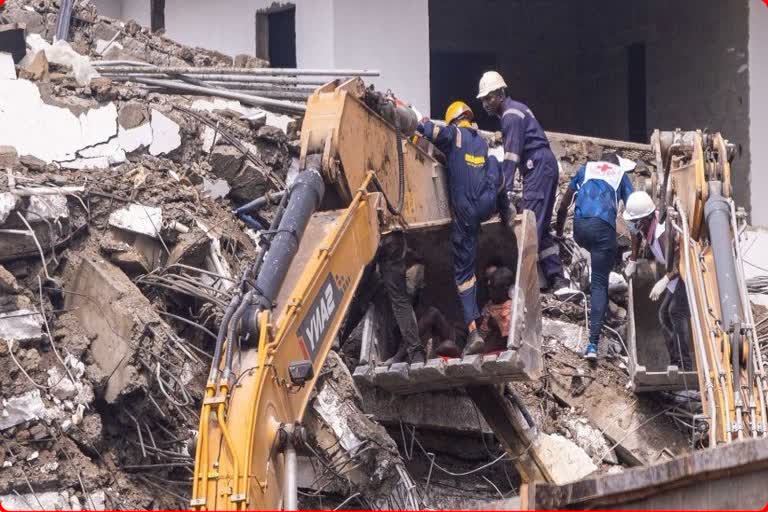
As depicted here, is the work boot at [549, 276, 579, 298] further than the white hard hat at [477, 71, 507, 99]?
Yes

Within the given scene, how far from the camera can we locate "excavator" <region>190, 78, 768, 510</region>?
6680mm

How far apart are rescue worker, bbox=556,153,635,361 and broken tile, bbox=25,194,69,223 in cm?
391

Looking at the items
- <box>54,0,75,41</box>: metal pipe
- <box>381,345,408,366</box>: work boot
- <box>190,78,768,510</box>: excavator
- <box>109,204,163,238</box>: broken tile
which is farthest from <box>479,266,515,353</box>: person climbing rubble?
<box>54,0,75,41</box>: metal pipe

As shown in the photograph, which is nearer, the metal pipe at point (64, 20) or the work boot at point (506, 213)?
the work boot at point (506, 213)

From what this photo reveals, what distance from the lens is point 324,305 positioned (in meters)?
7.68

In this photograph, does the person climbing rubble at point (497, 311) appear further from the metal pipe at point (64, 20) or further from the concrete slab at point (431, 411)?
the metal pipe at point (64, 20)

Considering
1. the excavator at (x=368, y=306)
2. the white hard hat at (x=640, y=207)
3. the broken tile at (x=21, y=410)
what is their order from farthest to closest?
the white hard hat at (x=640, y=207) < the broken tile at (x=21, y=410) < the excavator at (x=368, y=306)

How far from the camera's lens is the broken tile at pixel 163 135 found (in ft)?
37.3

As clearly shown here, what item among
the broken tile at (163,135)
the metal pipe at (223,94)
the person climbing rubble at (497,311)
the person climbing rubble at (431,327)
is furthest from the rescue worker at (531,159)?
the broken tile at (163,135)

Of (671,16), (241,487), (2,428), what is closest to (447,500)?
(2,428)

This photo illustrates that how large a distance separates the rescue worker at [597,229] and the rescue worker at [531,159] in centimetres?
36

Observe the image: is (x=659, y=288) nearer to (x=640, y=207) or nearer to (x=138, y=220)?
(x=640, y=207)

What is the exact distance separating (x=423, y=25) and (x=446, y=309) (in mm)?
6212

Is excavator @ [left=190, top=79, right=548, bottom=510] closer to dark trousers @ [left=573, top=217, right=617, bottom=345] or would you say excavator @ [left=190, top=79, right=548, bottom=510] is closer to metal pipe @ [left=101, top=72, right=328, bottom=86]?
dark trousers @ [left=573, top=217, right=617, bottom=345]
